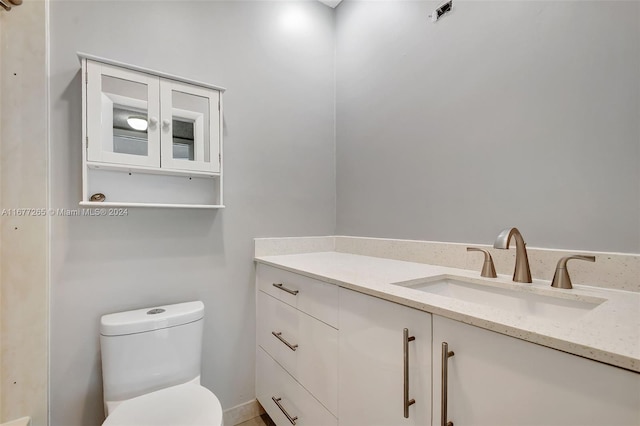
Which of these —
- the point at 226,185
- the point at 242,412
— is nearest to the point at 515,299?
the point at 226,185

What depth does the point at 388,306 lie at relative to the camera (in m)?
0.87

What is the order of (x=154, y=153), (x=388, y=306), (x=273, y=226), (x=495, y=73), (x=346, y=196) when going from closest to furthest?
(x=388, y=306)
(x=495, y=73)
(x=154, y=153)
(x=273, y=226)
(x=346, y=196)

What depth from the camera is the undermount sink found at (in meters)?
0.89

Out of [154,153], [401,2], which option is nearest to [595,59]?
[401,2]

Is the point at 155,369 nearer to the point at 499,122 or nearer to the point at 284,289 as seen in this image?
the point at 284,289

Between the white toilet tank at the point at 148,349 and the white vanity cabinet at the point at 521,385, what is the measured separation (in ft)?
3.66

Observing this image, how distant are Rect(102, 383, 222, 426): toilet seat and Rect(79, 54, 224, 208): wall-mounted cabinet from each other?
0.81 meters

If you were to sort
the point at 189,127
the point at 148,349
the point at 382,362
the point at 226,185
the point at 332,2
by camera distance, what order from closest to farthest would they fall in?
the point at 382,362, the point at 148,349, the point at 189,127, the point at 226,185, the point at 332,2

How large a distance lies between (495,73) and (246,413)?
2.18 metres

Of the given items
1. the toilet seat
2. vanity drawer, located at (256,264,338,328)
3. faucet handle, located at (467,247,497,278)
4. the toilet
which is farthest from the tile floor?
faucet handle, located at (467,247,497,278)

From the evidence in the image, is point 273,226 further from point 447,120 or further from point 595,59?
point 595,59

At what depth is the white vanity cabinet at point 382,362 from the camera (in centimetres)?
77

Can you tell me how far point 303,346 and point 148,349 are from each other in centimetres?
67

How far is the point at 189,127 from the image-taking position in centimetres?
149
